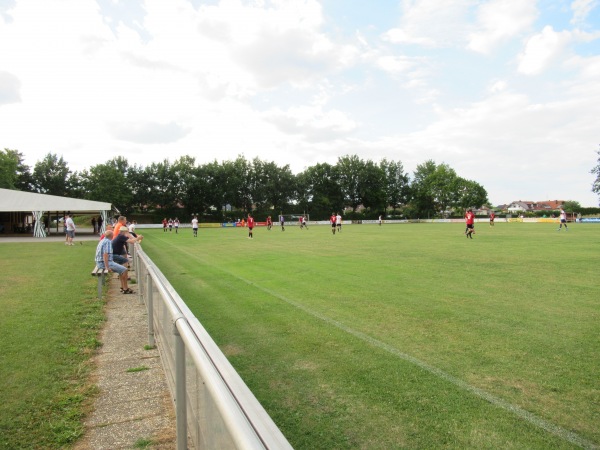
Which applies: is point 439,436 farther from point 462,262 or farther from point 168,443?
point 462,262

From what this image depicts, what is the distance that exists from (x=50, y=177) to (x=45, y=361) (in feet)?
320

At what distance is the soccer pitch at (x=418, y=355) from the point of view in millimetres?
3246

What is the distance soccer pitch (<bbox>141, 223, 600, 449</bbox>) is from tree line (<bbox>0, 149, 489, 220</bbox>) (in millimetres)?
65828

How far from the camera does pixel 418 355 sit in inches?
189

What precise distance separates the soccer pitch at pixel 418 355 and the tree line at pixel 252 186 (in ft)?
216

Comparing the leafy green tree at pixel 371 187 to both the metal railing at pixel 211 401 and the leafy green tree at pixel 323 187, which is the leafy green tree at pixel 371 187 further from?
the metal railing at pixel 211 401

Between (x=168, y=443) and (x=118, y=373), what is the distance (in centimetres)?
183

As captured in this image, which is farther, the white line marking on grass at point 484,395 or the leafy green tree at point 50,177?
the leafy green tree at point 50,177

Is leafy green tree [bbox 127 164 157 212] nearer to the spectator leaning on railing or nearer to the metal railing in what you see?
the spectator leaning on railing

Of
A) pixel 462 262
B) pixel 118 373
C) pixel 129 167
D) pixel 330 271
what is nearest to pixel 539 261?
pixel 462 262

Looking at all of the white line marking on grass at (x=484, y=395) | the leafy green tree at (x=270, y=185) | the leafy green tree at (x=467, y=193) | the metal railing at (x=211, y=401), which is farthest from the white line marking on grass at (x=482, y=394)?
the leafy green tree at (x=467, y=193)

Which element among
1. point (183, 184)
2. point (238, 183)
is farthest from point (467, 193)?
point (183, 184)

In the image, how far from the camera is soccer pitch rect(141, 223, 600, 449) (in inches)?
128

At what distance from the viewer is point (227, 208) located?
7512 cm
